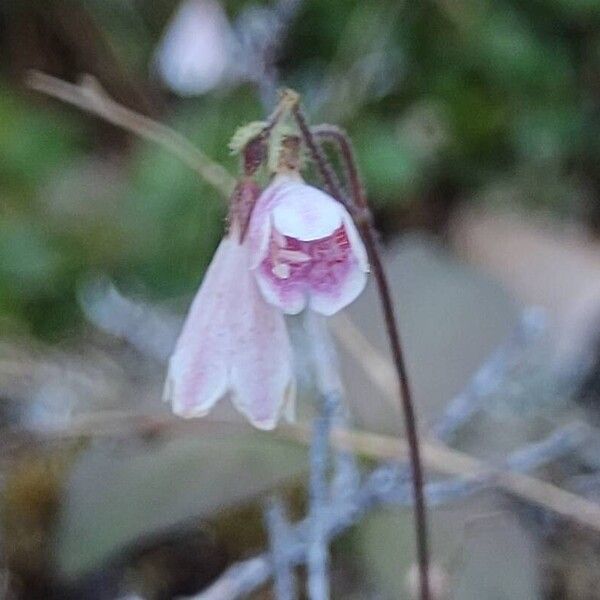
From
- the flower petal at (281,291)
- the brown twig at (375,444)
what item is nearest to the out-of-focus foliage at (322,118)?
the brown twig at (375,444)

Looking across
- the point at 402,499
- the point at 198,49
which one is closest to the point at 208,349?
the point at 402,499

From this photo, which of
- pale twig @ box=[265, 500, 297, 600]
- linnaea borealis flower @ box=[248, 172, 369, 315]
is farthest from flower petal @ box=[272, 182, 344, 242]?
pale twig @ box=[265, 500, 297, 600]

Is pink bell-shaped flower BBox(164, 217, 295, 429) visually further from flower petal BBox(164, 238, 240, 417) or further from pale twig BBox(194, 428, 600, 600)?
pale twig BBox(194, 428, 600, 600)

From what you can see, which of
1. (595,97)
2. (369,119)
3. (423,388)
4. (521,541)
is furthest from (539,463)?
(595,97)

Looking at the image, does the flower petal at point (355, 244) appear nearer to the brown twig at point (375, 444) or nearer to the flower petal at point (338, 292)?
the flower petal at point (338, 292)

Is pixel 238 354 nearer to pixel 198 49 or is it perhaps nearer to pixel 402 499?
pixel 402 499

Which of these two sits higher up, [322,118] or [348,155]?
[322,118]
